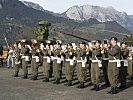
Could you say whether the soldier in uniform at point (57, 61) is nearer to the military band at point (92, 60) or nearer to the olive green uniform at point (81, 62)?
the military band at point (92, 60)

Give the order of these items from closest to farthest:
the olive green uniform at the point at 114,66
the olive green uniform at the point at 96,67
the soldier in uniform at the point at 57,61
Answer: the olive green uniform at the point at 114,66 → the olive green uniform at the point at 96,67 → the soldier in uniform at the point at 57,61

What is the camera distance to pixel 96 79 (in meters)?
12.8

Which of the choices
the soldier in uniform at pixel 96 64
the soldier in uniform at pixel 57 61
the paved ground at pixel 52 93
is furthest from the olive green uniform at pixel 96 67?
the soldier in uniform at pixel 57 61

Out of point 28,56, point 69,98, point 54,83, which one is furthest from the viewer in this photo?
point 28,56

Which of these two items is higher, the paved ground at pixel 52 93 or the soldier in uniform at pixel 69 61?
the soldier in uniform at pixel 69 61

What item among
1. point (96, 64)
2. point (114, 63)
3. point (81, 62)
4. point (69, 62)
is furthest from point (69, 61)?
point (114, 63)

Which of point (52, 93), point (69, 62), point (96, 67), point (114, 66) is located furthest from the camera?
point (69, 62)

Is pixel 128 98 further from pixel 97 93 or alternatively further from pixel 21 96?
pixel 21 96

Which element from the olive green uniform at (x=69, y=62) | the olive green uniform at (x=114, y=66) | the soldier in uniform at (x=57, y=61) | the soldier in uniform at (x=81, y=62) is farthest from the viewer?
the soldier in uniform at (x=57, y=61)

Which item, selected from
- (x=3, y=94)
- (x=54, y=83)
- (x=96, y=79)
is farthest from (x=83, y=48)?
(x=3, y=94)

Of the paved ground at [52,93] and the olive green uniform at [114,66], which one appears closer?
the paved ground at [52,93]

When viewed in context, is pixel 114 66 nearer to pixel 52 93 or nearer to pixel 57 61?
pixel 52 93

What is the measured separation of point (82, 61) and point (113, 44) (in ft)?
6.13

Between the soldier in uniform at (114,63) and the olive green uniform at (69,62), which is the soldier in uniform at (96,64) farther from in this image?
the olive green uniform at (69,62)
